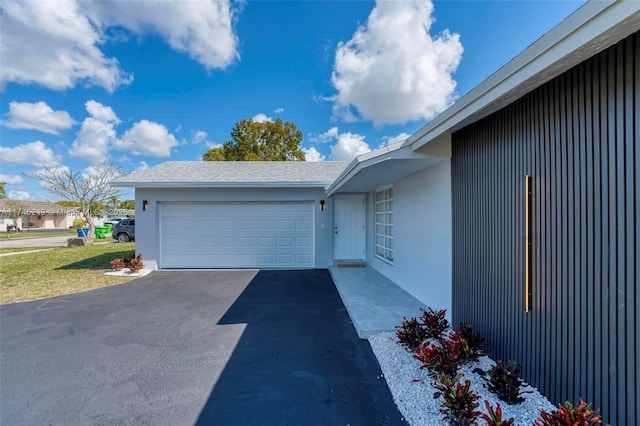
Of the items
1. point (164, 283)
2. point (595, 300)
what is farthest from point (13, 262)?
point (595, 300)

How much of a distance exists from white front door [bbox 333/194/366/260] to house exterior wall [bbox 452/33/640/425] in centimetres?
599

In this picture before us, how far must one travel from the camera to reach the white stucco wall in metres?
4.37

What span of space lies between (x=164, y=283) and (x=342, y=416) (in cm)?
630

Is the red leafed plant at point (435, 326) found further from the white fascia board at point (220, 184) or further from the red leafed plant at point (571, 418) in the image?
the white fascia board at point (220, 184)

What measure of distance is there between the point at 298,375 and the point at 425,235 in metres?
3.23

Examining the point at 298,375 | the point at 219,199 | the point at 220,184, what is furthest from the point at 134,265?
the point at 298,375

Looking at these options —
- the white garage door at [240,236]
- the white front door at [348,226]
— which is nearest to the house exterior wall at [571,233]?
the white front door at [348,226]

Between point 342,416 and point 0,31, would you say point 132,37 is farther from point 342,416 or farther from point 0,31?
point 342,416

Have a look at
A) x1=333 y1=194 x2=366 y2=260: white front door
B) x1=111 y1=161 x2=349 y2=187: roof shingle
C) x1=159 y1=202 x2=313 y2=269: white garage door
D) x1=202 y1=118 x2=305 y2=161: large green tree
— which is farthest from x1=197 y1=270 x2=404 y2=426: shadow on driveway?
x1=202 y1=118 x2=305 y2=161: large green tree

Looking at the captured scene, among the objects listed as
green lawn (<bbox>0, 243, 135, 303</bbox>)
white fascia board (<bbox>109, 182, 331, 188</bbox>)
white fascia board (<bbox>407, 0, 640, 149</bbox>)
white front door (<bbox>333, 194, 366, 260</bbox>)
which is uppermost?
white fascia board (<bbox>407, 0, 640, 149</bbox>)

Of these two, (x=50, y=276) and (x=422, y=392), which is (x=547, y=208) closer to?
(x=422, y=392)

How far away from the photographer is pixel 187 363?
3.36 metres

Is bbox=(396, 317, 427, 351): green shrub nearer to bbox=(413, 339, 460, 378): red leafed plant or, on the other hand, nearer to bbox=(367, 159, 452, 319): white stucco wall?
bbox=(413, 339, 460, 378): red leafed plant

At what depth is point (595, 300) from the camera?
2.03 m
